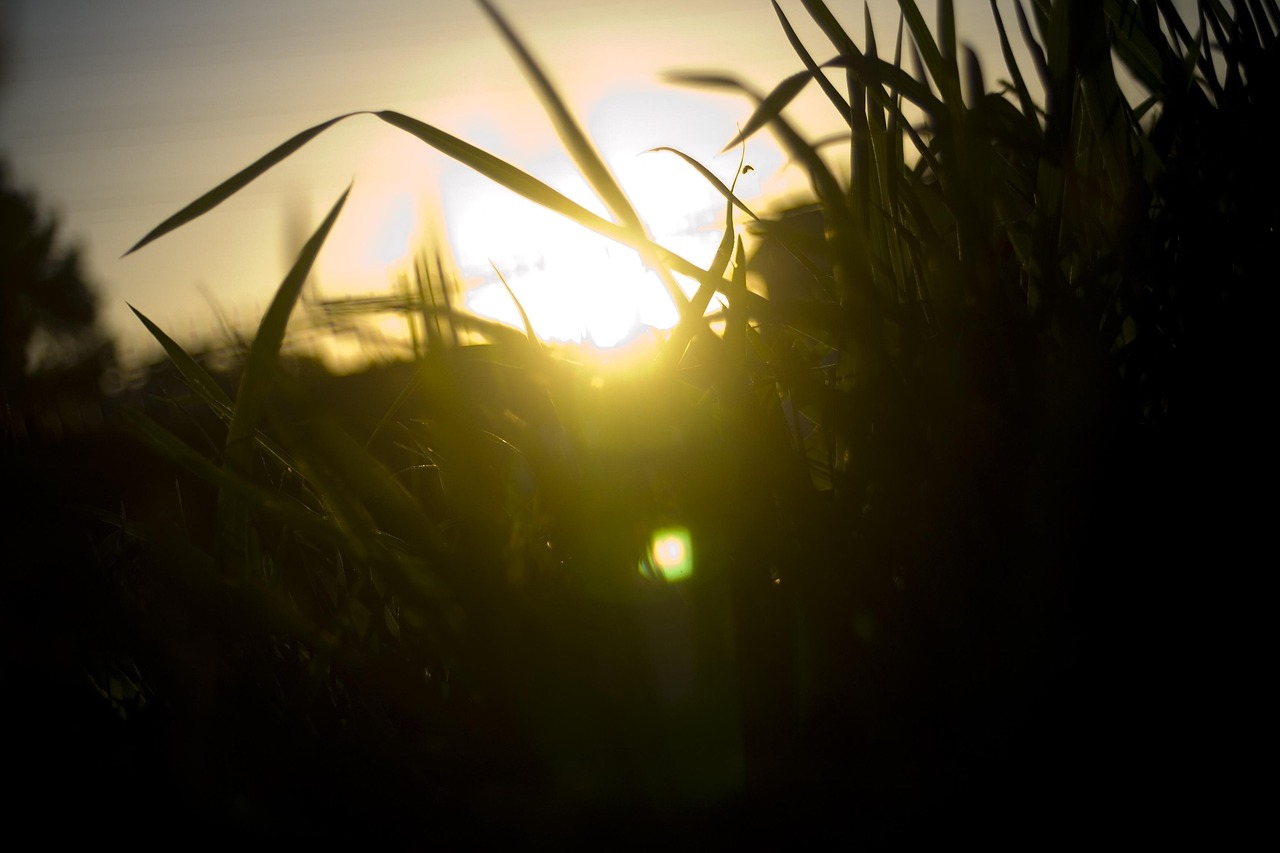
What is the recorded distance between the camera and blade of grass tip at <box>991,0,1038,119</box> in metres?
0.29

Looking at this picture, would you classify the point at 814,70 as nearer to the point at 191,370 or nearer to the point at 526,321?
the point at 526,321

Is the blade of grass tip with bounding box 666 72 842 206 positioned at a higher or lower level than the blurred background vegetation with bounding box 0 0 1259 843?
higher

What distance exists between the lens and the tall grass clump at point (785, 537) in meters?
0.19

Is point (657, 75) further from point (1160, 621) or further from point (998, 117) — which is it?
point (1160, 621)

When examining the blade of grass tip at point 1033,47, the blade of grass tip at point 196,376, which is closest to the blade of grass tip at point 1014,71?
the blade of grass tip at point 1033,47

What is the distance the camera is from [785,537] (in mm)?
202

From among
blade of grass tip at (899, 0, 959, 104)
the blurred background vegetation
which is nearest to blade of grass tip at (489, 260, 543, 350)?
the blurred background vegetation

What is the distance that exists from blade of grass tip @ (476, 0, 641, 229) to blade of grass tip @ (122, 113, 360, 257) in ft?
0.20

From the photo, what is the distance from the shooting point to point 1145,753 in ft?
0.59

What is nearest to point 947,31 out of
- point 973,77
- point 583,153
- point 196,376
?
point 973,77

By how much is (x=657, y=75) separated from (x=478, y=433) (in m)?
0.13

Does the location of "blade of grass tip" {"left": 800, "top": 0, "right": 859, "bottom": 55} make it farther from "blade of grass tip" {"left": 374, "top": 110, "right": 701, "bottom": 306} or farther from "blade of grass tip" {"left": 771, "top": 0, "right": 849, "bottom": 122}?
"blade of grass tip" {"left": 374, "top": 110, "right": 701, "bottom": 306}

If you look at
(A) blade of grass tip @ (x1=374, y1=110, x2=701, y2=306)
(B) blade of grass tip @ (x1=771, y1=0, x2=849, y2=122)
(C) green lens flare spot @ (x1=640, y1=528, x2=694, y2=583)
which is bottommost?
(C) green lens flare spot @ (x1=640, y1=528, x2=694, y2=583)

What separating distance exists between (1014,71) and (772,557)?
21cm
